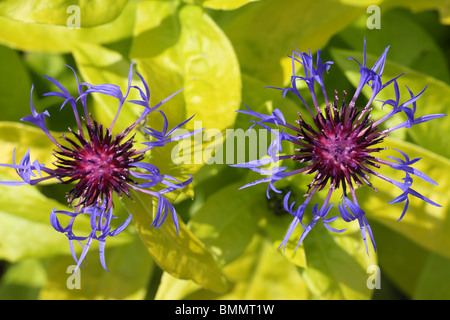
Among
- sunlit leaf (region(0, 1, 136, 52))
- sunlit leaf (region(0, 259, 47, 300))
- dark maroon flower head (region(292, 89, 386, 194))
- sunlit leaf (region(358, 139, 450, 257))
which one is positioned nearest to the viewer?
dark maroon flower head (region(292, 89, 386, 194))

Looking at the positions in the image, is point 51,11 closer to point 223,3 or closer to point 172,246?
point 223,3

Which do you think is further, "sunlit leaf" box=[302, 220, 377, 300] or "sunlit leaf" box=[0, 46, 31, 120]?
"sunlit leaf" box=[0, 46, 31, 120]

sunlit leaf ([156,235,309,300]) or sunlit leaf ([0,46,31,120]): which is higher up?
sunlit leaf ([0,46,31,120])

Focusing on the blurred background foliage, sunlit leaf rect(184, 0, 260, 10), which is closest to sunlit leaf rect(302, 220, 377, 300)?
the blurred background foliage

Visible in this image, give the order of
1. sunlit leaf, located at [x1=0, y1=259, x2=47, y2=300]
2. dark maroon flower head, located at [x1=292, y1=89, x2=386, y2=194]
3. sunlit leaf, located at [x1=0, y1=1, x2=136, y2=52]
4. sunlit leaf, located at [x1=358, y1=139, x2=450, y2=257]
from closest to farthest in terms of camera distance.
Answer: dark maroon flower head, located at [x1=292, y1=89, x2=386, y2=194] → sunlit leaf, located at [x1=358, y1=139, x2=450, y2=257] → sunlit leaf, located at [x1=0, y1=1, x2=136, y2=52] → sunlit leaf, located at [x1=0, y1=259, x2=47, y2=300]

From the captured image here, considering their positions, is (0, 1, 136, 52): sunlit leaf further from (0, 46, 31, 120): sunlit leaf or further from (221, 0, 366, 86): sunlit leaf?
(221, 0, 366, 86): sunlit leaf

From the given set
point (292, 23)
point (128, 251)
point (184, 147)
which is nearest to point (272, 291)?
point (128, 251)

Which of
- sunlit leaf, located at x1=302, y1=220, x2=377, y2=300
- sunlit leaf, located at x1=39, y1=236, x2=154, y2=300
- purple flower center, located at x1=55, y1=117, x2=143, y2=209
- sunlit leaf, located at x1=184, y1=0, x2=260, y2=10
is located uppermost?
sunlit leaf, located at x1=184, y1=0, x2=260, y2=10

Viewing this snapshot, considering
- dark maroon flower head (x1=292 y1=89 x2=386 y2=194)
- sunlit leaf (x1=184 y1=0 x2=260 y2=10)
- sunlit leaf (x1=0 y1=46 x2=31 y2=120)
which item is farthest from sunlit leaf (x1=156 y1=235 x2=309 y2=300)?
sunlit leaf (x1=0 y1=46 x2=31 y2=120)

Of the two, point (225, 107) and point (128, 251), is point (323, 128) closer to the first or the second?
point (225, 107)

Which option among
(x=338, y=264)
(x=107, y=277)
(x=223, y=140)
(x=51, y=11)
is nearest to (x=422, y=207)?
(x=338, y=264)
